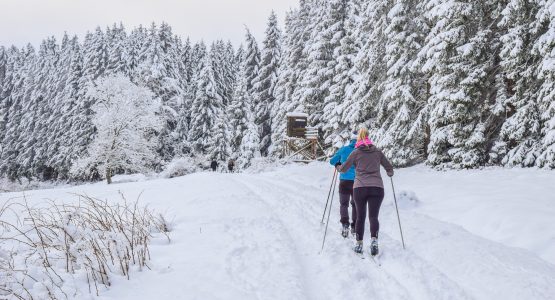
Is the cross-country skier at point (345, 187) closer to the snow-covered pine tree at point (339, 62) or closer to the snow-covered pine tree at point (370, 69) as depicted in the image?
the snow-covered pine tree at point (370, 69)

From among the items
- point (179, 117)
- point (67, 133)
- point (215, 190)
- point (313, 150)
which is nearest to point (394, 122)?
point (215, 190)

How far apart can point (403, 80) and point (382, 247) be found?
1239cm

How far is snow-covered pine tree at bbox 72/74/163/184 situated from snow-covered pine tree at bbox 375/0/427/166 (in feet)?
81.7

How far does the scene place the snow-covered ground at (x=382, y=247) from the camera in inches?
173

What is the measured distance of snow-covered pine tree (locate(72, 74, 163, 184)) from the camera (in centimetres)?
3306

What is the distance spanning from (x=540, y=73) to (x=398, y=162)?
733 cm

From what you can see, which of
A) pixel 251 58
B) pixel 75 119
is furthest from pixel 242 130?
pixel 75 119

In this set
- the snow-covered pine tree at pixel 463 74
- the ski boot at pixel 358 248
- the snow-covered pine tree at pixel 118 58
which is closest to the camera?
the ski boot at pixel 358 248

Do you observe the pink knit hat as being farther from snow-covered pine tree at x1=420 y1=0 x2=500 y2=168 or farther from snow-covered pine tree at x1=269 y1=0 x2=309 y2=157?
snow-covered pine tree at x1=269 y1=0 x2=309 y2=157

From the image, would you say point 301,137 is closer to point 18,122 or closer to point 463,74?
point 463,74

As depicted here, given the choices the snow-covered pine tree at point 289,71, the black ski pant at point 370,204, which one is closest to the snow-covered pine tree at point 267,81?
the snow-covered pine tree at point 289,71

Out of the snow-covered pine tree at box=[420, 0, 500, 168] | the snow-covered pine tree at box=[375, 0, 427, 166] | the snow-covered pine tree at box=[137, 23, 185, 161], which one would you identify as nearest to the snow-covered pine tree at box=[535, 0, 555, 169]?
the snow-covered pine tree at box=[420, 0, 500, 168]

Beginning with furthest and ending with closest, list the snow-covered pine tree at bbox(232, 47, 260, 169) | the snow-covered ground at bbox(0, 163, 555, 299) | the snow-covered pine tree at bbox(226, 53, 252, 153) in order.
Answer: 1. the snow-covered pine tree at bbox(226, 53, 252, 153)
2. the snow-covered pine tree at bbox(232, 47, 260, 169)
3. the snow-covered ground at bbox(0, 163, 555, 299)

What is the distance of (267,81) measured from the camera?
136 feet
